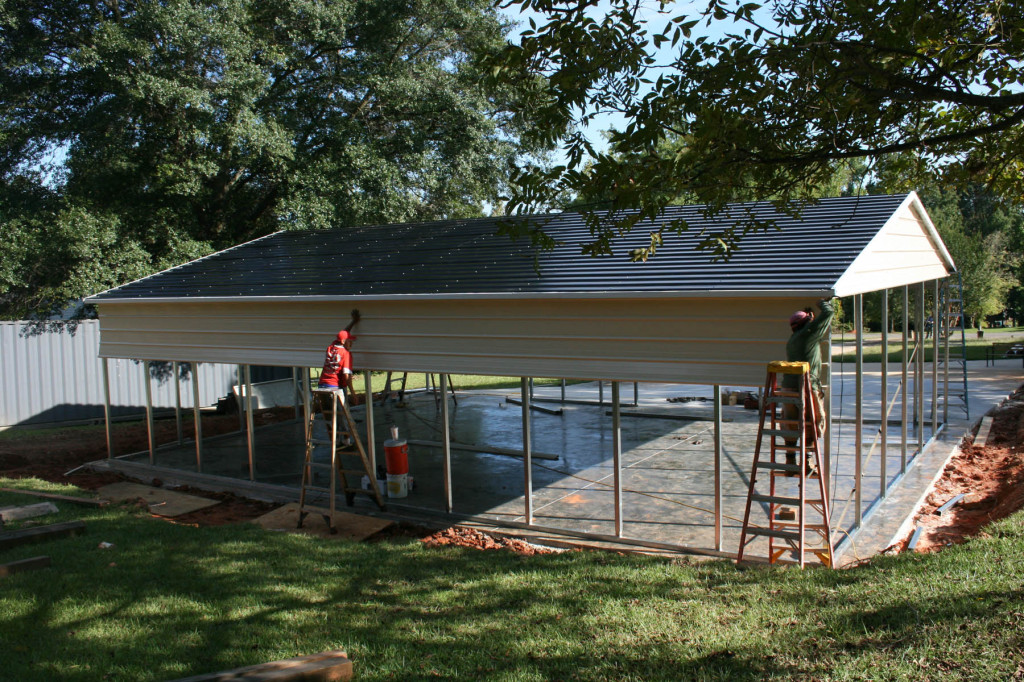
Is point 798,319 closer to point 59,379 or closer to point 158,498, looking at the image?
point 158,498

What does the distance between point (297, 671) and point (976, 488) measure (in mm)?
10268

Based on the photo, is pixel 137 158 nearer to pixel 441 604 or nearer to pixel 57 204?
pixel 57 204

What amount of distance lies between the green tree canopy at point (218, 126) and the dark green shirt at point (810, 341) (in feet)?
34.4

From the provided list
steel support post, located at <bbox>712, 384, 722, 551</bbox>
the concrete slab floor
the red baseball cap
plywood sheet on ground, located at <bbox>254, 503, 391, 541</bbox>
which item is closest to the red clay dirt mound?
plywood sheet on ground, located at <bbox>254, 503, 391, 541</bbox>

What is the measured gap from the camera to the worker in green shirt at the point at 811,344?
679cm

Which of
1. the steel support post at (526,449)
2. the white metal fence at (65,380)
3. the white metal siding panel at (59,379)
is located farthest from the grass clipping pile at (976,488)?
the white metal fence at (65,380)

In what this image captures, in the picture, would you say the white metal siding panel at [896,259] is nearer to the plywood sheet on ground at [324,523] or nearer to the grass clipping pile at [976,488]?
the grass clipping pile at [976,488]

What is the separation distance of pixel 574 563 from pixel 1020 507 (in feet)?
16.2

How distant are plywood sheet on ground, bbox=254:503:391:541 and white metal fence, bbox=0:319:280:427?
31.9 ft

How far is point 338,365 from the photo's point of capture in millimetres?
10156

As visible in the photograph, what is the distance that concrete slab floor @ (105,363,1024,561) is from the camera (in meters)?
9.46

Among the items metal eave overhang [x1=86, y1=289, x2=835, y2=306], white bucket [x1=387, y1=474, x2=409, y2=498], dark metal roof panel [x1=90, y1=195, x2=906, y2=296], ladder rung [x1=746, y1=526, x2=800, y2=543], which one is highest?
dark metal roof panel [x1=90, y1=195, x2=906, y2=296]

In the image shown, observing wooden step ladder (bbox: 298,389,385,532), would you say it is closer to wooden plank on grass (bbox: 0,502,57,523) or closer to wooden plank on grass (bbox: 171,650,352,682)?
wooden plank on grass (bbox: 0,502,57,523)

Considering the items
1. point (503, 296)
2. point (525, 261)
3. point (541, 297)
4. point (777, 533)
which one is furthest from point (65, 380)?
point (777, 533)
